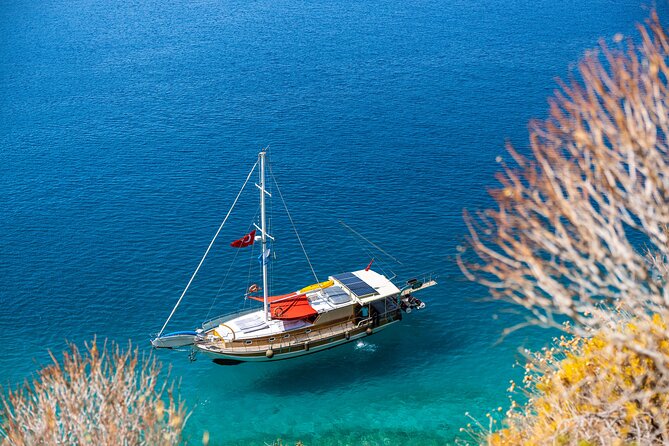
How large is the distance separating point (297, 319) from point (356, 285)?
22.2 feet

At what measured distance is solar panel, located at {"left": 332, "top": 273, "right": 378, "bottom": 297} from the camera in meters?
65.3

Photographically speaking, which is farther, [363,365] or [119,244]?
[119,244]

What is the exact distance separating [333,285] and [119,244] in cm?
3059

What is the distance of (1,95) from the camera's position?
429ft

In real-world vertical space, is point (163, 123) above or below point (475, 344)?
above

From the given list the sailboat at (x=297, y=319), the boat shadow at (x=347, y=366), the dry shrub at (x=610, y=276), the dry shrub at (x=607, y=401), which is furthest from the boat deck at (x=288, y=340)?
the dry shrub at (x=610, y=276)

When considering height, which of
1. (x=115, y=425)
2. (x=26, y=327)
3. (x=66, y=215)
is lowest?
(x=115, y=425)

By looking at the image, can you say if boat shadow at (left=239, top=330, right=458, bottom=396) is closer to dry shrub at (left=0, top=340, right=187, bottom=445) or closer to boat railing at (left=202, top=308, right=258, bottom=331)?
boat railing at (left=202, top=308, right=258, bottom=331)

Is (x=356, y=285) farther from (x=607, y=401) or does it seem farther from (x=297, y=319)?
(x=607, y=401)

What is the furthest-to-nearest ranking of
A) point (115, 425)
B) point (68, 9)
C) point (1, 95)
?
1. point (68, 9)
2. point (1, 95)
3. point (115, 425)

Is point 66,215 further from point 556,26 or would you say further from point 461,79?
point 556,26

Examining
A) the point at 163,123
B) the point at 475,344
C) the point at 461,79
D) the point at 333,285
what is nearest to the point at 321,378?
the point at 333,285

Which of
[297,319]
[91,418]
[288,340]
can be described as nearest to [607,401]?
[91,418]

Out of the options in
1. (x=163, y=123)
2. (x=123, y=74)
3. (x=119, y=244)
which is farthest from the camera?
(x=123, y=74)
